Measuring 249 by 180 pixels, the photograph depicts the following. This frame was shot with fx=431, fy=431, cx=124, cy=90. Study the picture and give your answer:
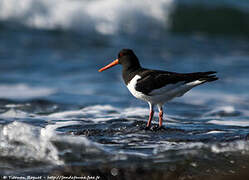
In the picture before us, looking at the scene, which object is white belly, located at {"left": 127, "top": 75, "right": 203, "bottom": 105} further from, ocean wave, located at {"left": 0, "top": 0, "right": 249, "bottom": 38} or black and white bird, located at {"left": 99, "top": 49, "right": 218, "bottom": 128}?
ocean wave, located at {"left": 0, "top": 0, "right": 249, "bottom": 38}

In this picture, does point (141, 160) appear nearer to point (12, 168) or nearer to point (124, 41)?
point (12, 168)

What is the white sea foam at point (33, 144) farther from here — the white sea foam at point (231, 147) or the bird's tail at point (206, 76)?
the bird's tail at point (206, 76)

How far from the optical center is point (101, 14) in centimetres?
1645

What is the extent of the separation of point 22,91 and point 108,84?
2.02m

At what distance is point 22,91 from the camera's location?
9242 millimetres

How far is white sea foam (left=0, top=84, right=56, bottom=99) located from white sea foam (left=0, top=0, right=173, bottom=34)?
21.4 ft

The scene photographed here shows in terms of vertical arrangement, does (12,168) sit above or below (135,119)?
below

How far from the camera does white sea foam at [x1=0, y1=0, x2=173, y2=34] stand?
16.0 meters

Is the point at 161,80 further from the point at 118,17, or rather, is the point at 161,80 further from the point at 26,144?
the point at 118,17

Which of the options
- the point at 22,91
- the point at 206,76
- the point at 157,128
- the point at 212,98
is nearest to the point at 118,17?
the point at 22,91

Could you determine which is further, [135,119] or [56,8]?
[56,8]

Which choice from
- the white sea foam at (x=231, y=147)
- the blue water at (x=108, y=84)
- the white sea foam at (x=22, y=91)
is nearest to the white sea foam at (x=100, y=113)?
the blue water at (x=108, y=84)

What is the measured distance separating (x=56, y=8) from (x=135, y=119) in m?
10.9

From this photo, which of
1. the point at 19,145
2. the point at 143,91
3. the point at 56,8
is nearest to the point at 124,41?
the point at 56,8
